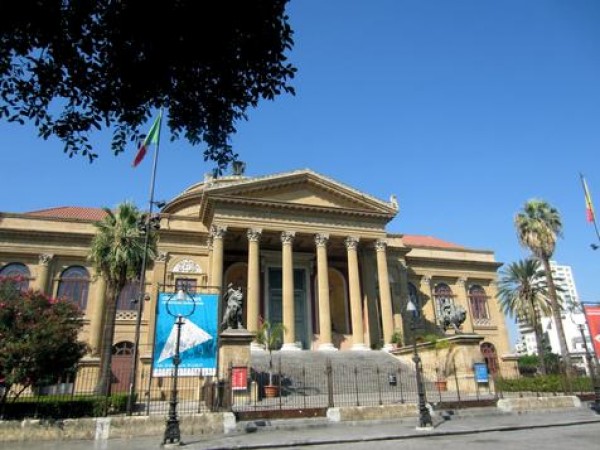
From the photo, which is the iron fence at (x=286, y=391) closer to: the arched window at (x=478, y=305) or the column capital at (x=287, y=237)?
the column capital at (x=287, y=237)

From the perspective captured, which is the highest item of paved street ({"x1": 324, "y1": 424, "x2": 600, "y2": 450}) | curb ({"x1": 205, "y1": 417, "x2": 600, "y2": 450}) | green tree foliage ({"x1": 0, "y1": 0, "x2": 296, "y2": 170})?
green tree foliage ({"x1": 0, "y1": 0, "x2": 296, "y2": 170})

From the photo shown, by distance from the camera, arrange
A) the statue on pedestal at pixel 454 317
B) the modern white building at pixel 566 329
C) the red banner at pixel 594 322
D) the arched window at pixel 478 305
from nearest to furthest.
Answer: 1. the red banner at pixel 594 322
2. the statue on pedestal at pixel 454 317
3. the modern white building at pixel 566 329
4. the arched window at pixel 478 305

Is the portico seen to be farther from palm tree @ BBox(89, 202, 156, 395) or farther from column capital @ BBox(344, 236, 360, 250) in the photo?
palm tree @ BBox(89, 202, 156, 395)

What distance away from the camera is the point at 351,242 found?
30.1m

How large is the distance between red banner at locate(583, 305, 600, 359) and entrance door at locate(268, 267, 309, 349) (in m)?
17.7

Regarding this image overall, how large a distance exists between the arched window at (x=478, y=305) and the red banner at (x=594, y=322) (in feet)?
66.8

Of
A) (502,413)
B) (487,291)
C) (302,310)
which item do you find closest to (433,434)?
(502,413)

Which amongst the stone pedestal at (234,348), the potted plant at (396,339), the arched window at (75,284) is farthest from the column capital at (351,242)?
the arched window at (75,284)

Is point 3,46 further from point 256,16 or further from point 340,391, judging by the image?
point 340,391

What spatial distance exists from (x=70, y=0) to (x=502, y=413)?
61.4ft

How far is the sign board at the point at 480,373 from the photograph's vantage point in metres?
20.5

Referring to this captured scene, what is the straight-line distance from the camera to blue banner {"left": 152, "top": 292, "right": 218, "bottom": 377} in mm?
15570

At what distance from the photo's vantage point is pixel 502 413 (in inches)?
666

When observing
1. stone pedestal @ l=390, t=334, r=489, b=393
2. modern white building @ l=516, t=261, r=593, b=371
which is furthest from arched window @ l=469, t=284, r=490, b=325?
stone pedestal @ l=390, t=334, r=489, b=393
